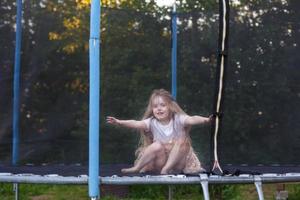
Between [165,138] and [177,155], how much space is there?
0.10m

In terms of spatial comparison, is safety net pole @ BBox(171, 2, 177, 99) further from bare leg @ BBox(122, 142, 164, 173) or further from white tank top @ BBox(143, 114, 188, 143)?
bare leg @ BBox(122, 142, 164, 173)

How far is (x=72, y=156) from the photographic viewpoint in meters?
3.53

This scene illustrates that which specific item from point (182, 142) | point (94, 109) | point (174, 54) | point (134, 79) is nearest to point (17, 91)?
point (134, 79)

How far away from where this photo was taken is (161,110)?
2607mm

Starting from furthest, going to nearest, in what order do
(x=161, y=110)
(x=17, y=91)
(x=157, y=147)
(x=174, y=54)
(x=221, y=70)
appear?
(x=174, y=54) → (x=17, y=91) → (x=161, y=110) → (x=157, y=147) → (x=221, y=70)

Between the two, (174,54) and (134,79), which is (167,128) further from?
(174,54)

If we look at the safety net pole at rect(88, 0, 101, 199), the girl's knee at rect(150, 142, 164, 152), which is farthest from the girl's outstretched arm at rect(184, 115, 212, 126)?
the safety net pole at rect(88, 0, 101, 199)

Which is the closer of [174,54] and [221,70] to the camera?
[221,70]

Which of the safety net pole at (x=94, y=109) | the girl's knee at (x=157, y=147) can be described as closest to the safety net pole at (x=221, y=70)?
the girl's knee at (x=157, y=147)

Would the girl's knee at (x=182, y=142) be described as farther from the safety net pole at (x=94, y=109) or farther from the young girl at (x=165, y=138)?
the safety net pole at (x=94, y=109)

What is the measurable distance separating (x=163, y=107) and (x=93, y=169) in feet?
1.97

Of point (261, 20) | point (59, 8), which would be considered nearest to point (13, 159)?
point (59, 8)

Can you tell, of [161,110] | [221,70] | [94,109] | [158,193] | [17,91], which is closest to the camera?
[94,109]

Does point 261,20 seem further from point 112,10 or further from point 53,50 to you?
point 53,50
